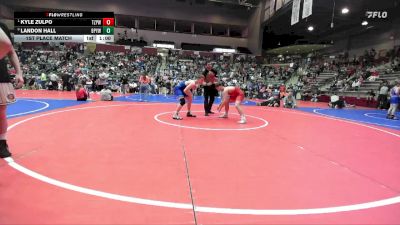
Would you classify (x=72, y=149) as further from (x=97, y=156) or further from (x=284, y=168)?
(x=284, y=168)

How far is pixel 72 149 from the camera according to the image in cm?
411

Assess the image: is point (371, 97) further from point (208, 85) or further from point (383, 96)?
point (208, 85)

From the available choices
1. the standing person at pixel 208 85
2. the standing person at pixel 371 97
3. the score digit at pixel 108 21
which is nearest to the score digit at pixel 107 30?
the score digit at pixel 108 21

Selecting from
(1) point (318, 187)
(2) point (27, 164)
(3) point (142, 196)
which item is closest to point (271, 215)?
(1) point (318, 187)

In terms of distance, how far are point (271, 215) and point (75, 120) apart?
568cm

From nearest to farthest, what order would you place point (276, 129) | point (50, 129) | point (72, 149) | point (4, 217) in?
point (4, 217) < point (72, 149) < point (50, 129) < point (276, 129)

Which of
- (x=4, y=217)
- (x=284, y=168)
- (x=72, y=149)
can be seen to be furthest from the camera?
(x=72, y=149)
